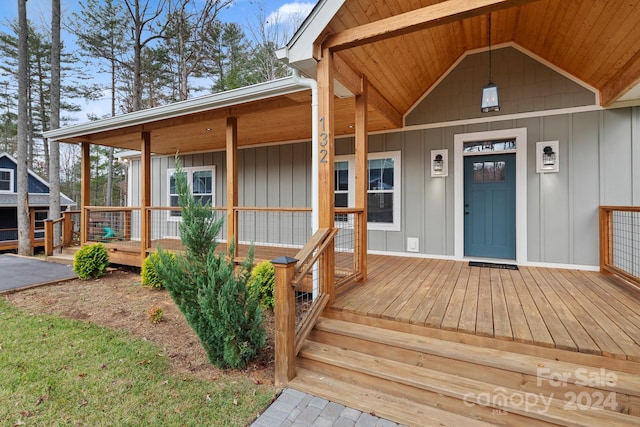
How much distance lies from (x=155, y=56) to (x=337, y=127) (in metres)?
11.7

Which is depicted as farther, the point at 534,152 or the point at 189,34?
the point at 189,34

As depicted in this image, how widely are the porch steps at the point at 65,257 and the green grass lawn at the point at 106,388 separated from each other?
4.45 meters

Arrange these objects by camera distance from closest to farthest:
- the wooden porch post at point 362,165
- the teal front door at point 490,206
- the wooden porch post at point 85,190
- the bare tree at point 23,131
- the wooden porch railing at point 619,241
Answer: the wooden porch post at point 362,165, the wooden porch railing at point 619,241, the teal front door at point 490,206, the wooden porch post at point 85,190, the bare tree at point 23,131

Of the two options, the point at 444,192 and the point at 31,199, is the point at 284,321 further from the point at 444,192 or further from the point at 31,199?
the point at 31,199

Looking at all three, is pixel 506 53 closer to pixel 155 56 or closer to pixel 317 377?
pixel 317 377

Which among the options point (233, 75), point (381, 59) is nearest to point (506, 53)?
point (381, 59)

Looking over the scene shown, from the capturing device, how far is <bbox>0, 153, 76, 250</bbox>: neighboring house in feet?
40.1

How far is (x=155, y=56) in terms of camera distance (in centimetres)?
1323

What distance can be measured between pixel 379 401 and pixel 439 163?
13.6 ft

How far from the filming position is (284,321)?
243 centimetres

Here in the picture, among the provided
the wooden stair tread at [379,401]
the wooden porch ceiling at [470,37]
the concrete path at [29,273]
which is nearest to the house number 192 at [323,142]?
the wooden porch ceiling at [470,37]

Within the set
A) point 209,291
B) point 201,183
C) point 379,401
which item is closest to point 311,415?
point 379,401

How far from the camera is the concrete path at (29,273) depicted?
5562 mm

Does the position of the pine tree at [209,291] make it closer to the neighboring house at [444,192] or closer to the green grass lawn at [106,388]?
the green grass lawn at [106,388]
